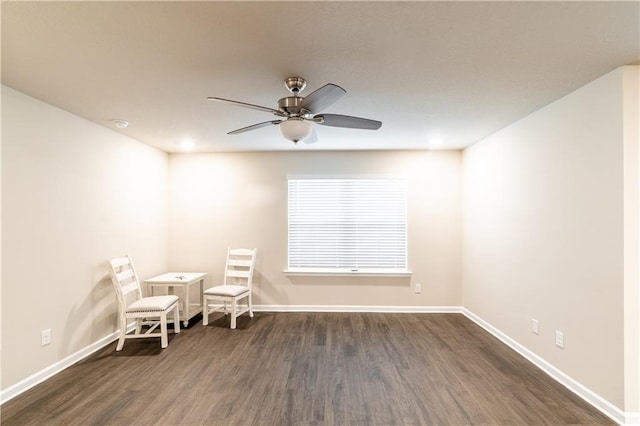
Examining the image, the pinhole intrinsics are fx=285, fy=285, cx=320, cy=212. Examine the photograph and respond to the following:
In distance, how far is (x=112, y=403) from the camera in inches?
86.8

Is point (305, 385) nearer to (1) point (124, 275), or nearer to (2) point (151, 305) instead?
(2) point (151, 305)

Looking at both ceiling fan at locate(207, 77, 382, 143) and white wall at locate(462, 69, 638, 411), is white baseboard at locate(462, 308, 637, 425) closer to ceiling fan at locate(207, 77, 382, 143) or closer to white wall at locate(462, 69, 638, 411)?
white wall at locate(462, 69, 638, 411)

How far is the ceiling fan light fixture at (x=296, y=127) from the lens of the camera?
2.12 m

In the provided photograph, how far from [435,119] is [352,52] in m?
1.59

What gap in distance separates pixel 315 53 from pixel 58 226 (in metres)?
2.84

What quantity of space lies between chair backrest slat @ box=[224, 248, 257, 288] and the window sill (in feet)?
1.80

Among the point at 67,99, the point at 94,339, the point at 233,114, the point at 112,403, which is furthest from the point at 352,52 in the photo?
the point at 94,339

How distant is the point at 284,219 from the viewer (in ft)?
14.8

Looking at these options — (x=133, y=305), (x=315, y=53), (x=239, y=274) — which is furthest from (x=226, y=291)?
(x=315, y=53)

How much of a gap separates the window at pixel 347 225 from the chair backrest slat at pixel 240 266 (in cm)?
62

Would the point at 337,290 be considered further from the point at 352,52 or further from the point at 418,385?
the point at 352,52

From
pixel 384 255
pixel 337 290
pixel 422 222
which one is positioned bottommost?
pixel 337 290

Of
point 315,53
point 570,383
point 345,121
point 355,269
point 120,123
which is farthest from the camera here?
point 355,269

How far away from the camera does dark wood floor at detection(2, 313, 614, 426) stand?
2.05 metres
